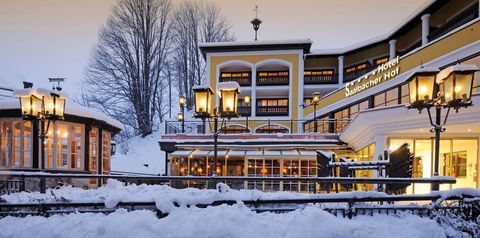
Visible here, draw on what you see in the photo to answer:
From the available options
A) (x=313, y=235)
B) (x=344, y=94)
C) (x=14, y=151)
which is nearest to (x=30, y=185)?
(x=14, y=151)

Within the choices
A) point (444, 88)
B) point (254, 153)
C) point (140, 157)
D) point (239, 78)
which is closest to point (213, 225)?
point (444, 88)

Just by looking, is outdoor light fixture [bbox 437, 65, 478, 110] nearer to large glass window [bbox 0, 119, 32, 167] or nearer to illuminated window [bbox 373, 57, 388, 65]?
large glass window [bbox 0, 119, 32, 167]

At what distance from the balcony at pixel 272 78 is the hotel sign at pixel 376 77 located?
34.6 ft

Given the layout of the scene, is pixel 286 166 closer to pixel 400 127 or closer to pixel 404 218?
pixel 400 127

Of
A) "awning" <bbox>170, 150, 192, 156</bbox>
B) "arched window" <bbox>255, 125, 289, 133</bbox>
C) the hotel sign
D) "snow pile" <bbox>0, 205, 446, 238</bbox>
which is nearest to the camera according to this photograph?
"snow pile" <bbox>0, 205, 446, 238</bbox>

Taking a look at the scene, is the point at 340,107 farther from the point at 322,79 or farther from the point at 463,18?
the point at 463,18

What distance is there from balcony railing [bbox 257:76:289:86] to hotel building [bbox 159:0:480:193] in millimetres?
107

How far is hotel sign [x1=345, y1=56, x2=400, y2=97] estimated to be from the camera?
19.5m

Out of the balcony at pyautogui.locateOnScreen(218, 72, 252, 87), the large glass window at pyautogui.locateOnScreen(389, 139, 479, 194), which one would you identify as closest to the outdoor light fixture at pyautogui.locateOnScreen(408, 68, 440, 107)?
the large glass window at pyautogui.locateOnScreen(389, 139, 479, 194)

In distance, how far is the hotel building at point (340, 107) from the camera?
13836 millimetres

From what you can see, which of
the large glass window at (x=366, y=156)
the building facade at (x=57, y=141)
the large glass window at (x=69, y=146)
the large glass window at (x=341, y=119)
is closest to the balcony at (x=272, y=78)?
the large glass window at (x=341, y=119)

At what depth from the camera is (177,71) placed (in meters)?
48.0

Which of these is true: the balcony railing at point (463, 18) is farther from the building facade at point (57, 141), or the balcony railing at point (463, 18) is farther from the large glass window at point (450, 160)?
the building facade at point (57, 141)

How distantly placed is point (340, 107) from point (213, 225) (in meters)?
23.2
